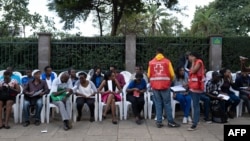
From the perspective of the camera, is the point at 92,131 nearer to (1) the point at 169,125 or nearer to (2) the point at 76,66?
(1) the point at 169,125

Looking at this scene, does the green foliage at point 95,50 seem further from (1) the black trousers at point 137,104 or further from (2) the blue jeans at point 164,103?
(2) the blue jeans at point 164,103

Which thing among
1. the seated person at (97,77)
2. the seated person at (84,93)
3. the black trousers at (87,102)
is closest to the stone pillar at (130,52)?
the seated person at (97,77)

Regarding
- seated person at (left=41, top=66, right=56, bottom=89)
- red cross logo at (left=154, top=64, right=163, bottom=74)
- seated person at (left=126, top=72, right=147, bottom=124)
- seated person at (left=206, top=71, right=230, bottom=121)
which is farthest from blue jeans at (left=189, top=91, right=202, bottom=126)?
seated person at (left=41, top=66, right=56, bottom=89)

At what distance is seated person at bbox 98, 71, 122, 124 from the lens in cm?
863

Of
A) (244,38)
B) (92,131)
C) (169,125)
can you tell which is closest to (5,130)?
(92,131)

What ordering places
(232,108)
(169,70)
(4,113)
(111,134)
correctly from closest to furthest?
1. (111,134)
2. (169,70)
3. (4,113)
4. (232,108)

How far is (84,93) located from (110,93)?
65cm

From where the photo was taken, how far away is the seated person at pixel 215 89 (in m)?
8.77

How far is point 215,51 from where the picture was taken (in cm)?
1334

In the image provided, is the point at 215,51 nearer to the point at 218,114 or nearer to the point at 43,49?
the point at 218,114

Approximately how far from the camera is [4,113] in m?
8.59

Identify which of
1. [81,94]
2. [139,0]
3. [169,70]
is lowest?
[81,94]

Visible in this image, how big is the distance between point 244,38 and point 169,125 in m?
7.24

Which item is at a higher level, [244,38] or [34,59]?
[244,38]
